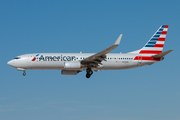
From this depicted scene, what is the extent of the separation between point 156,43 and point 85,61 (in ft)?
46.7

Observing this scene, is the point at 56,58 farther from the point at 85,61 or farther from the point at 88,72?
the point at 88,72

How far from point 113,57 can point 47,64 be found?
10.6m

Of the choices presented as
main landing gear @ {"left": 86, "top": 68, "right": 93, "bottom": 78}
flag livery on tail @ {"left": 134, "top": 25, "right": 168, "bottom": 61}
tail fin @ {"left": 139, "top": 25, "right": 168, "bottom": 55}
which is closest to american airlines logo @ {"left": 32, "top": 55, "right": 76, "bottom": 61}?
main landing gear @ {"left": 86, "top": 68, "right": 93, "bottom": 78}

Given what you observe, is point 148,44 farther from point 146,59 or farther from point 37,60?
point 37,60

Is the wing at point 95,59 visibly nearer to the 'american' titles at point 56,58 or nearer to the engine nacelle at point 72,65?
the engine nacelle at point 72,65

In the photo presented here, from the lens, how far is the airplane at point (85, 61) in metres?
49.3

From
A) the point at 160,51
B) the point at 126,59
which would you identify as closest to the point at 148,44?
the point at 160,51

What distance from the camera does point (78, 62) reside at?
163 feet

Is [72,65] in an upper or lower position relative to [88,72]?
upper

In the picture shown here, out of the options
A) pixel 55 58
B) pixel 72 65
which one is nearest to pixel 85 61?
pixel 72 65

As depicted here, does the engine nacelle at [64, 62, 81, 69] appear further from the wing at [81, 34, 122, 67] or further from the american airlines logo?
the american airlines logo

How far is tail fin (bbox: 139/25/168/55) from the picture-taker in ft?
179

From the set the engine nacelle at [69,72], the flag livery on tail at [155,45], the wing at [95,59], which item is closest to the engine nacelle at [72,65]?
the wing at [95,59]

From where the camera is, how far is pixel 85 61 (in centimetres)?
4947
